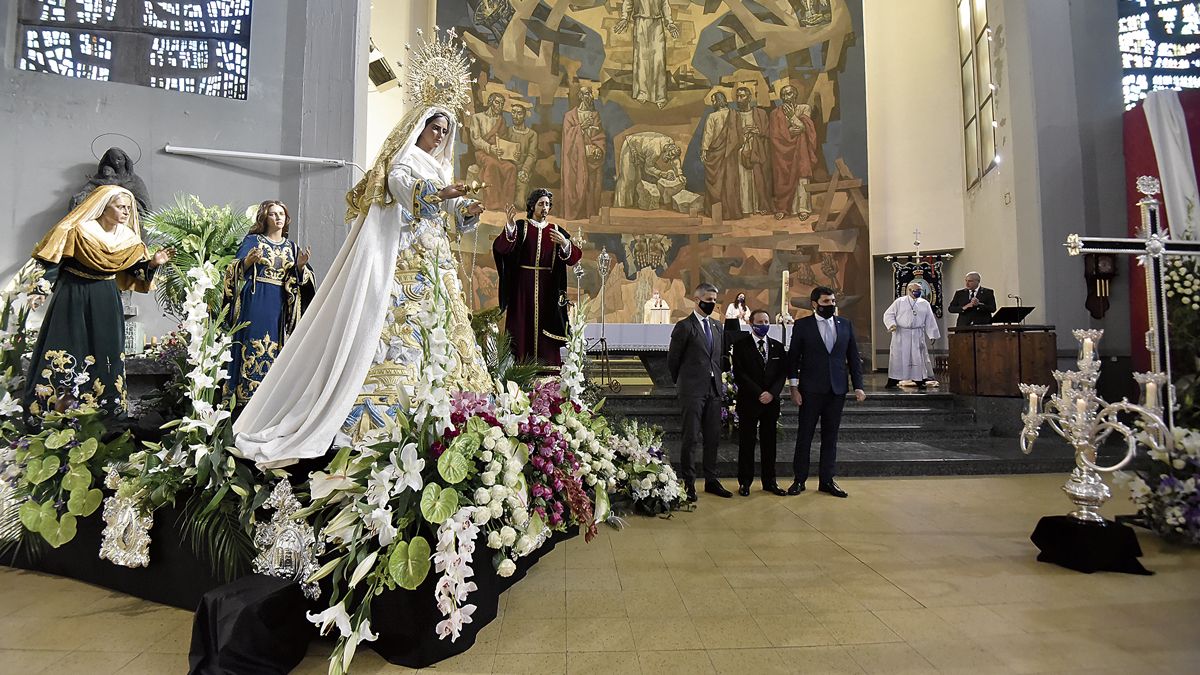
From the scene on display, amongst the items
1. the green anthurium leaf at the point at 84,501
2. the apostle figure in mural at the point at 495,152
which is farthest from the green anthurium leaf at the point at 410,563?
the apostle figure in mural at the point at 495,152

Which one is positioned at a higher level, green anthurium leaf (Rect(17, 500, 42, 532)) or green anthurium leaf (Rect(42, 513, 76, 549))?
green anthurium leaf (Rect(17, 500, 42, 532))

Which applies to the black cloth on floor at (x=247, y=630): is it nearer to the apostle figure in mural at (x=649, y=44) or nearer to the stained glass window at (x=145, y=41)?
the stained glass window at (x=145, y=41)

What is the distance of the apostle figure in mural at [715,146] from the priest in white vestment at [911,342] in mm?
5881

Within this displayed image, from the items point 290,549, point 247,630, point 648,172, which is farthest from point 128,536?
point 648,172

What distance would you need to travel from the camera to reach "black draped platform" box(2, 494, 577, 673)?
2.03 metres

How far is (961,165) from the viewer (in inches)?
511

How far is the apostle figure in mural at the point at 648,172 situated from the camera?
14.6 metres

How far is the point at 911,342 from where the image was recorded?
10.0 metres

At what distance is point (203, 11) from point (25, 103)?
2.43 m

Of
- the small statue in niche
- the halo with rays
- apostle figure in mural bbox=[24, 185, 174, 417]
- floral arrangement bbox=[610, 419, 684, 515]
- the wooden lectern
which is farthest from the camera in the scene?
the wooden lectern

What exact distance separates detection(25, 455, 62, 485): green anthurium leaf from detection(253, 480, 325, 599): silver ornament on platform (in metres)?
1.65

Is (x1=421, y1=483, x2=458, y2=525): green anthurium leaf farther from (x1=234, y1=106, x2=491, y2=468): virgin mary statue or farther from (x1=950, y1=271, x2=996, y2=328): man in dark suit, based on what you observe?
(x1=950, y1=271, x2=996, y2=328): man in dark suit

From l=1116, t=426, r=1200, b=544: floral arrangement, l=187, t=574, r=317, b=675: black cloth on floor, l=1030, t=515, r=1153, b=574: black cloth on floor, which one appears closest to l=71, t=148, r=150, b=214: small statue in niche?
l=187, t=574, r=317, b=675: black cloth on floor

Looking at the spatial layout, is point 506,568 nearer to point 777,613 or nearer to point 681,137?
point 777,613
